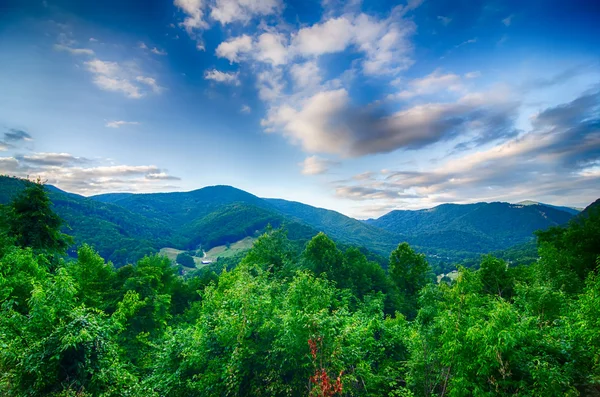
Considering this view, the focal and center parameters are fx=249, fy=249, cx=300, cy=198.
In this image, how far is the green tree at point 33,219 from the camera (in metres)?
24.1

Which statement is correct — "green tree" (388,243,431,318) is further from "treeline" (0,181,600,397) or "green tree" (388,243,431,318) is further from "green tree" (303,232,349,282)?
"treeline" (0,181,600,397)

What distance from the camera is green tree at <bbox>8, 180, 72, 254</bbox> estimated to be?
78.9 ft

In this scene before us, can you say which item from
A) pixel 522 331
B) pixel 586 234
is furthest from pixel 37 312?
pixel 586 234

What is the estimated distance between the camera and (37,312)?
8633 millimetres

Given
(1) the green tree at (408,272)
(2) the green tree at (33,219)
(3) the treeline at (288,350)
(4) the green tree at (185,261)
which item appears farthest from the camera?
(4) the green tree at (185,261)

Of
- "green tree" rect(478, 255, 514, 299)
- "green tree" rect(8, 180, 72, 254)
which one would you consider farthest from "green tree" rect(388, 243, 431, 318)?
"green tree" rect(8, 180, 72, 254)

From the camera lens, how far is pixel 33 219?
24.8 metres

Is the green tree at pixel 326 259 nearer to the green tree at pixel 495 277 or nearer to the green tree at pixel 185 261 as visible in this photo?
the green tree at pixel 495 277

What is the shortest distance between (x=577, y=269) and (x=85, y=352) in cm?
4528

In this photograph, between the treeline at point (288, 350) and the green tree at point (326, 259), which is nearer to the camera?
the treeline at point (288, 350)

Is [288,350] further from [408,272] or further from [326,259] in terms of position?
[408,272]

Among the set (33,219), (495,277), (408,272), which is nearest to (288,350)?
(33,219)

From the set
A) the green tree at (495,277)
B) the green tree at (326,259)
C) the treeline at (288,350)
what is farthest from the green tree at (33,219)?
the green tree at (495,277)

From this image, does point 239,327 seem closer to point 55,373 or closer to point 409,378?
point 55,373
